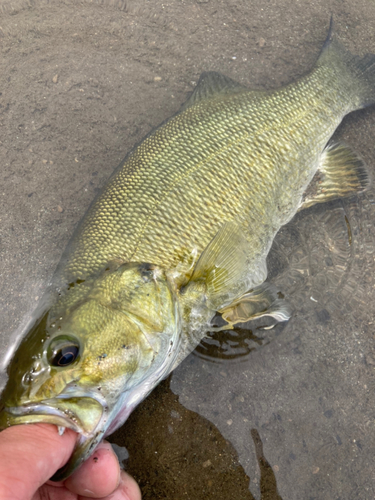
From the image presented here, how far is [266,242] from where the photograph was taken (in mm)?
2791

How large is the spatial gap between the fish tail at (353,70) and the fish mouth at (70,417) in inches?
123

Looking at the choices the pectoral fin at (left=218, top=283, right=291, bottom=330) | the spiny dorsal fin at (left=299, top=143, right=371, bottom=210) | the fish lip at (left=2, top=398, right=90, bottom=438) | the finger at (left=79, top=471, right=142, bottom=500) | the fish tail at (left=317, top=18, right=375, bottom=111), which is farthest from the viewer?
the fish tail at (left=317, top=18, right=375, bottom=111)

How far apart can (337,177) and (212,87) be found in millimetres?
1278

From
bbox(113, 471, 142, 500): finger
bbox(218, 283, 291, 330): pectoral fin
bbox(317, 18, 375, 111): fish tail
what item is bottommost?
bbox(113, 471, 142, 500): finger

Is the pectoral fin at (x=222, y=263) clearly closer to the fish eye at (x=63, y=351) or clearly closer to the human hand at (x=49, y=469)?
the fish eye at (x=63, y=351)

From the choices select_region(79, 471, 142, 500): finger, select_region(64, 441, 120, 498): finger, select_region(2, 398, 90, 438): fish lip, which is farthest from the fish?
select_region(79, 471, 142, 500): finger

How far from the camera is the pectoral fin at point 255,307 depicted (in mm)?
2699

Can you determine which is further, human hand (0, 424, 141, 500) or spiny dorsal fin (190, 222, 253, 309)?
spiny dorsal fin (190, 222, 253, 309)

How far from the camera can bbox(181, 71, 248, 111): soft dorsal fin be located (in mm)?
3131

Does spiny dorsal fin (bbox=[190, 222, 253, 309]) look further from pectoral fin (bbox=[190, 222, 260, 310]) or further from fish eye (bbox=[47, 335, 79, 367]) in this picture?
fish eye (bbox=[47, 335, 79, 367])

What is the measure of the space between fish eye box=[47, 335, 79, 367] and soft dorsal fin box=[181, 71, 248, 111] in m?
2.15

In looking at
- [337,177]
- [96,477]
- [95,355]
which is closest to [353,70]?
[337,177]

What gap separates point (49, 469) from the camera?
60.5 inches

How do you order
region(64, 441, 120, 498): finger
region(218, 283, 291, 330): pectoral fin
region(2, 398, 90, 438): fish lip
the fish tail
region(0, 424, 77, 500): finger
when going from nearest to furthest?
region(0, 424, 77, 500): finger → region(2, 398, 90, 438): fish lip → region(64, 441, 120, 498): finger → region(218, 283, 291, 330): pectoral fin → the fish tail
